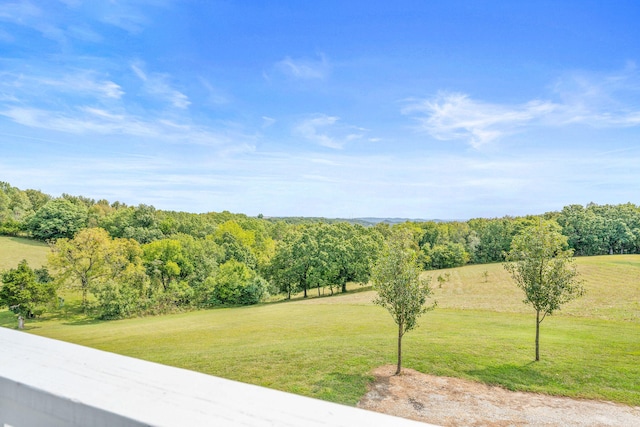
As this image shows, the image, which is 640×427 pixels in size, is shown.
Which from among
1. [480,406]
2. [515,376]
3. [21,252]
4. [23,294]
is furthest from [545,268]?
[21,252]

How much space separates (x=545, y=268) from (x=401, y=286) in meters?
3.76

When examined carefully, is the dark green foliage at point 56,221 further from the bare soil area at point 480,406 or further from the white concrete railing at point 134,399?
the white concrete railing at point 134,399

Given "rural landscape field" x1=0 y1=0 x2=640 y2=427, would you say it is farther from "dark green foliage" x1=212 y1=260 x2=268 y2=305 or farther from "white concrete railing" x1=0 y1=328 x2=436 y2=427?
"dark green foliage" x1=212 y1=260 x2=268 y2=305

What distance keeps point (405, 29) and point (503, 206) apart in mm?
16196

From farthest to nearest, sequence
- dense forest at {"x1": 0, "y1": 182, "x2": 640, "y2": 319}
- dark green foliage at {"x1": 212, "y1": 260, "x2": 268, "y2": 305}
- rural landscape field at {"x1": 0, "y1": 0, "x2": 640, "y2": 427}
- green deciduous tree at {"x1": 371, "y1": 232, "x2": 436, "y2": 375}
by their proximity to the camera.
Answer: dark green foliage at {"x1": 212, "y1": 260, "x2": 268, "y2": 305}, dense forest at {"x1": 0, "y1": 182, "x2": 640, "y2": 319}, green deciduous tree at {"x1": 371, "y1": 232, "x2": 436, "y2": 375}, rural landscape field at {"x1": 0, "y1": 0, "x2": 640, "y2": 427}

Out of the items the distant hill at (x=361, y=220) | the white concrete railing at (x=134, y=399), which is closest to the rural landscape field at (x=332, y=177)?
the white concrete railing at (x=134, y=399)

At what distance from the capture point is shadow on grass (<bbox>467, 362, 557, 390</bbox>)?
726 cm

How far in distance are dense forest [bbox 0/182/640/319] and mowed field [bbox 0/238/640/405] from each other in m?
2.33

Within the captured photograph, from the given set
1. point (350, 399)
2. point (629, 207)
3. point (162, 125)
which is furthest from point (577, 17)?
point (629, 207)

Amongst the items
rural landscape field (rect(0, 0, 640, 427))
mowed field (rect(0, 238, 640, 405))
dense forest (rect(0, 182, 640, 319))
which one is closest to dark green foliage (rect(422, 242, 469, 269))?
dense forest (rect(0, 182, 640, 319))

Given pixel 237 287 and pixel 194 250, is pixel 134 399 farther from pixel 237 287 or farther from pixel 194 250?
pixel 194 250

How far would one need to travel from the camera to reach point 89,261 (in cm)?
2078

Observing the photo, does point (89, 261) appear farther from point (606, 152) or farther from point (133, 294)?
point (606, 152)

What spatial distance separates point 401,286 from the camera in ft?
25.0
